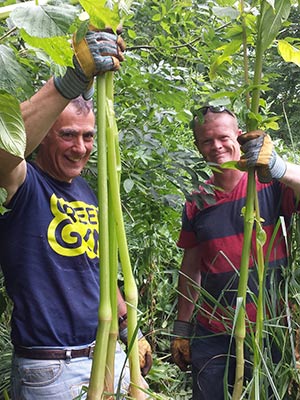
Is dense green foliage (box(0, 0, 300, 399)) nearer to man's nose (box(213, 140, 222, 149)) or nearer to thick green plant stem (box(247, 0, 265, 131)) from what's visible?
thick green plant stem (box(247, 0, 265, 131))

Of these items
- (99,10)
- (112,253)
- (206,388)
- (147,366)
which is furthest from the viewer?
(206,388)

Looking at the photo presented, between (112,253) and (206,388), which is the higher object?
(112,253)

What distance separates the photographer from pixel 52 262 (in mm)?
1754

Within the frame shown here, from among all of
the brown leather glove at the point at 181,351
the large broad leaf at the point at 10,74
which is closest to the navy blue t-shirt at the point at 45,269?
the brown leather glove at the point at 181,351

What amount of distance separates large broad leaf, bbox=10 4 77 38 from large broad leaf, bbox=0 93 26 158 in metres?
0.13

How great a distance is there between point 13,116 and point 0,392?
6.87ft

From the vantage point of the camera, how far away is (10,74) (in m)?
0.76

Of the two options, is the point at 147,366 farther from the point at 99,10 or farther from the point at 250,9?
the point at 99,10

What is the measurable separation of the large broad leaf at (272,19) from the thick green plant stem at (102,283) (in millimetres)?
539

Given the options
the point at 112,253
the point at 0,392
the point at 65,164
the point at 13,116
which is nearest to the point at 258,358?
the point at 112,253

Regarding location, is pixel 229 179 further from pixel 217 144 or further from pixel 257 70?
pixel 257 70

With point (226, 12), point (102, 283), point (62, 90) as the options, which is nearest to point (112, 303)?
point (102, 283)

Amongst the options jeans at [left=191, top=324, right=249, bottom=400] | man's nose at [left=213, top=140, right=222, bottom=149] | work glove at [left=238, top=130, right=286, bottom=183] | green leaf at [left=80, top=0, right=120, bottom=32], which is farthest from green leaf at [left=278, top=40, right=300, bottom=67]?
jeans at [left=191, top=324, right=249, bottom=400]

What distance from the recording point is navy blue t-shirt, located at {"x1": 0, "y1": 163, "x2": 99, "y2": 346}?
5.65 feet
